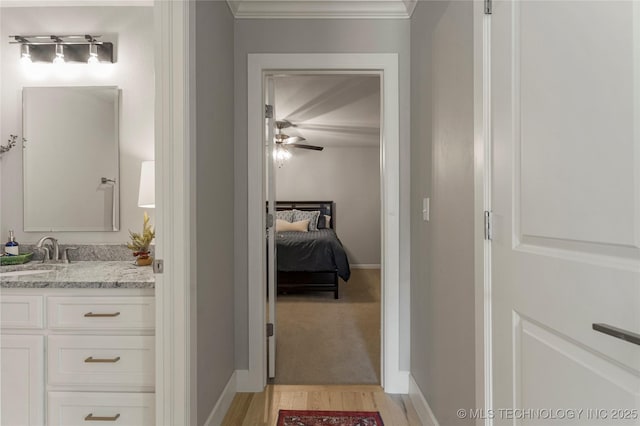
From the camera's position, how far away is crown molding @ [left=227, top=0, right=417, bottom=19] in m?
2.19

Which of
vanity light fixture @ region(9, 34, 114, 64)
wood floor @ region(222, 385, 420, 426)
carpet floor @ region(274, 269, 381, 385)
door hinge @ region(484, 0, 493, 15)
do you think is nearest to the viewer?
door hinge @ region(484, 0, 493, 15)

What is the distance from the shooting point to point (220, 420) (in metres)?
1.93

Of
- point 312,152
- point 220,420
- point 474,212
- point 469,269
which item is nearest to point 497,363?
point 469,269

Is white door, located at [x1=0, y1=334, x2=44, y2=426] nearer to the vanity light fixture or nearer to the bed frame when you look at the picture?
the vanity light fixture

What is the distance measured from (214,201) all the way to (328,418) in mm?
1359

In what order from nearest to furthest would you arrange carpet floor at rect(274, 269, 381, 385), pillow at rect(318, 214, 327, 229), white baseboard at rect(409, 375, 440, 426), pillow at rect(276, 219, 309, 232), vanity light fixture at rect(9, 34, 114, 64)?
white baseboard at rect(409, 375, 440, 426)
vanity light fixture at rect(9, 34, 114, 64)
carpet floor at rect(274, 269, 381, 385)
pillow at rect(276, 219, 309, 232)
pillow at rect(318, 214, 327, 229)

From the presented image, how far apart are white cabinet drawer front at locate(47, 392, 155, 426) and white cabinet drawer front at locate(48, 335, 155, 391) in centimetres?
6

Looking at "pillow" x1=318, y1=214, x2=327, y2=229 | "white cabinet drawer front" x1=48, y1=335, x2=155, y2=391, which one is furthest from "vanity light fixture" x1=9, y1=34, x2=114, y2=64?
"pillow" x1=318, y1=214, x2=327, y2=229

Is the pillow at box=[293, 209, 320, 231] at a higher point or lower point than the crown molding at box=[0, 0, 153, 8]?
lower

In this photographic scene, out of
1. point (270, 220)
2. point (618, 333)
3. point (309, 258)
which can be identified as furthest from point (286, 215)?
point (618, 333)

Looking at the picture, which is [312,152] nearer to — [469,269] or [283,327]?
[283,327]

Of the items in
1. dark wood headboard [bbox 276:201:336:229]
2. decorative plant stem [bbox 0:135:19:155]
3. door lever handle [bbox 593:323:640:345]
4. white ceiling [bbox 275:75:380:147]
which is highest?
white ceiling [bbox 275:75:380:147]

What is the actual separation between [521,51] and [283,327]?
318cm

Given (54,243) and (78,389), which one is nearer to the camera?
(78,389)
